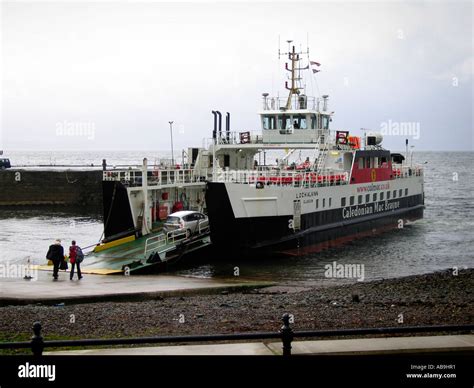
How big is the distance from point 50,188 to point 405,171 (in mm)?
33525

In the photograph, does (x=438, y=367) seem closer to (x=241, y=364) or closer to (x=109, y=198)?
(x=241, y=364)

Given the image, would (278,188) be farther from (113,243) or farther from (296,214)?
(113,243)

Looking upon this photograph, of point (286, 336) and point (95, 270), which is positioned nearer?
point (286, 336)

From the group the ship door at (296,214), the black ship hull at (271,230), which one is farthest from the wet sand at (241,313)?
the ship door at (296,214)

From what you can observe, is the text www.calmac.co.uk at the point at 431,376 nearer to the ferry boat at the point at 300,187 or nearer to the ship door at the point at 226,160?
the ferry boat at the point at 300,187

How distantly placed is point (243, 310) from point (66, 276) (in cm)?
945

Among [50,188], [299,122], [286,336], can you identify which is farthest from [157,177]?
[50,188]

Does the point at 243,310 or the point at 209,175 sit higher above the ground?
the point at 209,175

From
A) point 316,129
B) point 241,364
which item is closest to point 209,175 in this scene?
point 316,129

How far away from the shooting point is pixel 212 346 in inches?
421

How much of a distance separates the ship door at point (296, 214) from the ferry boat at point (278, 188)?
47mm

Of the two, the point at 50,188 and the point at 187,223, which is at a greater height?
the point at 50,188

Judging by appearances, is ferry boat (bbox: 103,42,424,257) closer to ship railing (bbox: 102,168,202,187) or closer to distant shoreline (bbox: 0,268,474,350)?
ship railing (bbox: 102,168,202,187)

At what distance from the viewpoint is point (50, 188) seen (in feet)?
213
